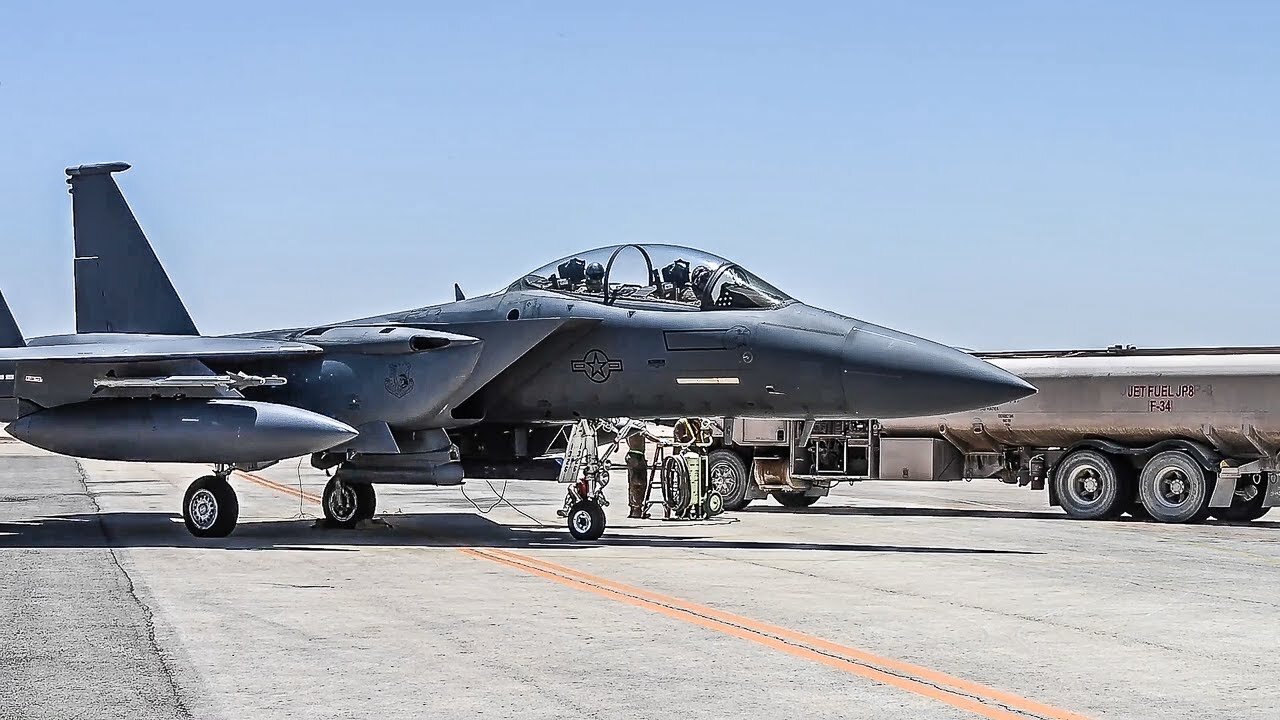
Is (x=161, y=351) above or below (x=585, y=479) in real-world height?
above

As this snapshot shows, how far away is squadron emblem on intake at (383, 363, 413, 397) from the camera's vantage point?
14.7 metres

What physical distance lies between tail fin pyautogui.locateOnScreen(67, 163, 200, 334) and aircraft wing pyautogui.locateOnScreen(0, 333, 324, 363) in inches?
69.8

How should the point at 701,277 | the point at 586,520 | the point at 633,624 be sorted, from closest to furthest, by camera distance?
the point at 633,624
the point at 701,277
the point at 586,520

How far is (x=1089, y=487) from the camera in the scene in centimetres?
1997

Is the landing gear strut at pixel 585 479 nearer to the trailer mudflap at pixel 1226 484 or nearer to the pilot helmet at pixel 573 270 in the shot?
the pilot helmet at pixel 573 270

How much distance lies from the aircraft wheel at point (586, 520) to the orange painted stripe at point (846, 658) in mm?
3440

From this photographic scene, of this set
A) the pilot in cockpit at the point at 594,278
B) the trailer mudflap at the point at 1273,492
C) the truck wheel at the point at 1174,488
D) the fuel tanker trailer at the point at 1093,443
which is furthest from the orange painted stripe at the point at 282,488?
the trailer mudflap at the point at 1273,492

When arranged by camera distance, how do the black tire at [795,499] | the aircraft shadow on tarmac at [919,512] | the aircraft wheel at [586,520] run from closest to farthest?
the aircraft wheel at [586,520] → the aircraft shadow on tarmac at [919,512] → the black tire at [795,499]

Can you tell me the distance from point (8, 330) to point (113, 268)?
1.42 m

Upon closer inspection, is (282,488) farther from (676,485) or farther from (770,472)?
(676,485)

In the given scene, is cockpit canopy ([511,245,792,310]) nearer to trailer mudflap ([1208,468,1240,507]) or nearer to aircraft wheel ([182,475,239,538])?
aircraft wheel ([182,475,239,538])

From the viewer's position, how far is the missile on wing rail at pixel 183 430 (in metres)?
13.8

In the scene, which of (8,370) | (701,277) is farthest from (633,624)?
(8,370)

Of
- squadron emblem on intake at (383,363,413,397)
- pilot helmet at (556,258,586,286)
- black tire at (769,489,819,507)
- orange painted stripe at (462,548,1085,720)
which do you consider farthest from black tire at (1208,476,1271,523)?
orange painted stripe at (462,548,1085,720)
